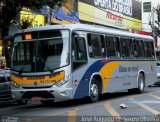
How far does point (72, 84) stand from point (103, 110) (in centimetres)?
193

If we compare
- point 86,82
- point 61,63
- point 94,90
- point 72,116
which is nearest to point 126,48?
point 94,90

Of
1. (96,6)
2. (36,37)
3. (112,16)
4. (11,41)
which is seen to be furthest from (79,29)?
(112,16)

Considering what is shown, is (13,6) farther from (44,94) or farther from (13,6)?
(44,94)

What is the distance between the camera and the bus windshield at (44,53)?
52.4 feet

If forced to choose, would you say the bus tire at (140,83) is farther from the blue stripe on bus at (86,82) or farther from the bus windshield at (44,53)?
the bus windshield at (44,53)

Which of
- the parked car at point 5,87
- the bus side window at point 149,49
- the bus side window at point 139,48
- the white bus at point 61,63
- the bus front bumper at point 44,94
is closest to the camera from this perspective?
the bus front bumper at point 44,94

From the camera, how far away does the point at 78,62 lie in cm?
1653

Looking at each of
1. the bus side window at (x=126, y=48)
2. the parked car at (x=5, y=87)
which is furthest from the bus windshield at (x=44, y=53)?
the bus side window at (x=126, y=48)

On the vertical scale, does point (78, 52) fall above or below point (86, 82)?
above

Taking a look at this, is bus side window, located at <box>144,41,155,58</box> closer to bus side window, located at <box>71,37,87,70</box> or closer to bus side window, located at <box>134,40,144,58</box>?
bus side window, located at <box>134,40,144,58</box>

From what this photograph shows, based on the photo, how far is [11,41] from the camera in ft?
57.1

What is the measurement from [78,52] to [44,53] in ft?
4.23

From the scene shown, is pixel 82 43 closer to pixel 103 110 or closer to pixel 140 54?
pixel 103 110

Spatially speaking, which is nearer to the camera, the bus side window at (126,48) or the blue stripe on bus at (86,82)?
the blue stripe on bus at (86,82)
